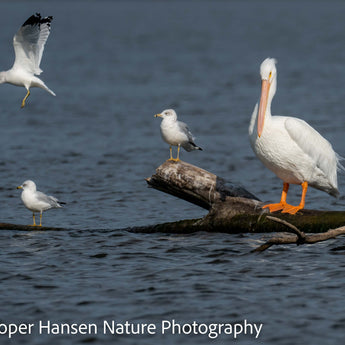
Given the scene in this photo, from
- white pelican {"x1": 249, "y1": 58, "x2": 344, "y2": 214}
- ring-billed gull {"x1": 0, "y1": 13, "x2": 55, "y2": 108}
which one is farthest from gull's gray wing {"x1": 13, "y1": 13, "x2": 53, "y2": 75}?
white pelican {"x1": 249, "y1": 58, "x2": 344, "y2": 214}

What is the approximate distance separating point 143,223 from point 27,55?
346 centimetres

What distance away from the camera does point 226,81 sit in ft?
106

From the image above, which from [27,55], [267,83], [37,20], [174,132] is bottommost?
[174,132]

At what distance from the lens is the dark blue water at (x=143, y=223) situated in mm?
7527

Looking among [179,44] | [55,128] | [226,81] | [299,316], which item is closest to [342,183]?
[299,316]

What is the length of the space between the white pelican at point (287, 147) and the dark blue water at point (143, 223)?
0.90m

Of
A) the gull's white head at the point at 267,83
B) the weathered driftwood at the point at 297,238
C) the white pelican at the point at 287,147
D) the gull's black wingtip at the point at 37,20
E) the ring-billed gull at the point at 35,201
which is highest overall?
the gull's black wingtip at the point at 37,20

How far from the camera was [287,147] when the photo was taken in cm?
964

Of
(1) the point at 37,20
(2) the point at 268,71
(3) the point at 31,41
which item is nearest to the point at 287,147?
(2) the point at 268,71

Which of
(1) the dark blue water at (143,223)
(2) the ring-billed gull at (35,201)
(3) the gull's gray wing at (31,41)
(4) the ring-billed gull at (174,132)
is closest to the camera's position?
(1) the dark blue water at (143,223)

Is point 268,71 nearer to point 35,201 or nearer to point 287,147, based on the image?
point 287,147

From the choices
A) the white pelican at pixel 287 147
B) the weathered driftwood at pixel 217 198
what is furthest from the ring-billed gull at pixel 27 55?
the white pelican at pixel 287 147

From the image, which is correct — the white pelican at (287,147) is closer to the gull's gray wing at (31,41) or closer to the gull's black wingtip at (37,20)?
the gull's black wingtip at (37,20)

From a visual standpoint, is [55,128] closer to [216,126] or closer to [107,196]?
[216,126]
